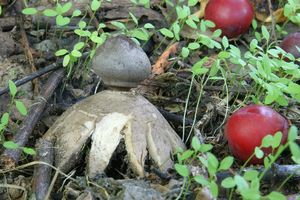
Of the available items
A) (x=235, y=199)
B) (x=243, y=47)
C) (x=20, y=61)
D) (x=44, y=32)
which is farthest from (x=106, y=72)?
(x=243, y=47)

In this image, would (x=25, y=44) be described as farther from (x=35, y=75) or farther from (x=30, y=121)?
(x=30, y=121)

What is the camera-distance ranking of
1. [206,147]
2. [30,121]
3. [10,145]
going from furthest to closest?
[30,121], [10,145], [206,147]

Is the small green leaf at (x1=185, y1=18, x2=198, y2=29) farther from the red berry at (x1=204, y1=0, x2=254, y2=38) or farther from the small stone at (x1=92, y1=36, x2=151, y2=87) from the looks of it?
the small stone at (x1=92, y1=36, x2=151, y2=87)

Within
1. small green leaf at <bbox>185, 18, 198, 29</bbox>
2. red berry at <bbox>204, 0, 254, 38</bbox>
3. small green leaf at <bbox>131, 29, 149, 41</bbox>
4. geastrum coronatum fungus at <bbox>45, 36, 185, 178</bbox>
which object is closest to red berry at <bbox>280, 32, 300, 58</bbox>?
red berry at <bbox>204, 0, 254, 38</bbox>

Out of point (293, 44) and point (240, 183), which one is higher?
point (240, 183)

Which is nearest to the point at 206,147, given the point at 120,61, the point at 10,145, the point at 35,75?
the point at 120,61

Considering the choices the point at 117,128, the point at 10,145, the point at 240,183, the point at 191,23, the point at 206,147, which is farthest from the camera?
Result: the point at 191,23

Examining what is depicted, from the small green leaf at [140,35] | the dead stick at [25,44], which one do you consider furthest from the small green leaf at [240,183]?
the dead stick at [25,44]
